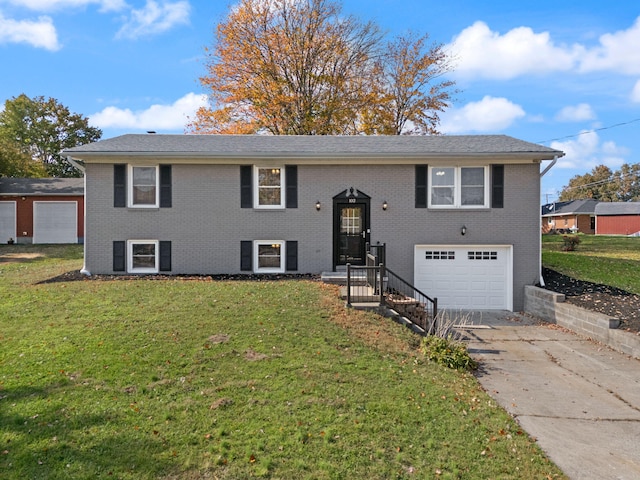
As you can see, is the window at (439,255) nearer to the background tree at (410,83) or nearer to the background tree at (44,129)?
the background tree at (410,83)

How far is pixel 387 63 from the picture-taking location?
2584 cm

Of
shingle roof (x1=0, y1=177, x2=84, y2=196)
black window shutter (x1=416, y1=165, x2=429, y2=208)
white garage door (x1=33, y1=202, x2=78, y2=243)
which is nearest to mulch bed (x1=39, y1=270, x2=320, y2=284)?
black window shutter (x1=416, y1=165, x2=429, y2=208)

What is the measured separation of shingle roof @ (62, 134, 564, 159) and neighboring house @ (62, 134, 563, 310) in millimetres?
228

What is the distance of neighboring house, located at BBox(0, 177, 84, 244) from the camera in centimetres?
2231

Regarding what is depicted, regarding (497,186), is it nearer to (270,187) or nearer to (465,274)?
(465,274)

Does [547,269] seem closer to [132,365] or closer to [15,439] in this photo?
[132,365]

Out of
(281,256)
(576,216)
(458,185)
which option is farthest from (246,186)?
(576,216)

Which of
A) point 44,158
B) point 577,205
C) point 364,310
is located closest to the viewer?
point 364,310

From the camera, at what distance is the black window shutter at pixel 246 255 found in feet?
38.7

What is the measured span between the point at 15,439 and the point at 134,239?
28.0 feet

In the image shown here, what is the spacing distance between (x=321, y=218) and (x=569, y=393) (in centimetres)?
762

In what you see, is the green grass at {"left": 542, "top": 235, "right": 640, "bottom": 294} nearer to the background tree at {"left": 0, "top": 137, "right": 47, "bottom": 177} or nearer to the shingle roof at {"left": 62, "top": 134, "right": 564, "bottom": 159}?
the shingle roof at {"left": 62, "top": 134, "right": 564, "bottom": 159}

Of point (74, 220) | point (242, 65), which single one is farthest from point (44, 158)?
point (242, 65)

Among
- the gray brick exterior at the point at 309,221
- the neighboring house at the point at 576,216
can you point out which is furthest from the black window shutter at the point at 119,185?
the neighboring house at the point at 576,216
